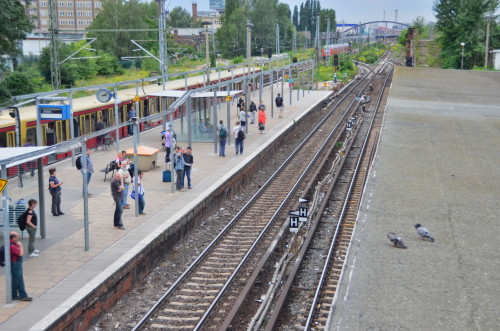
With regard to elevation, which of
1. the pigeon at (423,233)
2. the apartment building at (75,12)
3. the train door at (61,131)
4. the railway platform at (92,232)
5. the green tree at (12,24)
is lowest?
the railway platform at (92,232)

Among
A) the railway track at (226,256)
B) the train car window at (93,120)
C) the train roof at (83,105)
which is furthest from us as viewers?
the train car window at (93,120)

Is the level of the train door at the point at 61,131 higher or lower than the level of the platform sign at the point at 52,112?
lower

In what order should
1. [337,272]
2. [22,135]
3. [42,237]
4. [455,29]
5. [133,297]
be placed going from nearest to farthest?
[133,297]
[337,272]
[42,237]
[22,135]
[455,29]

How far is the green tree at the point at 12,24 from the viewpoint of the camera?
2684cm

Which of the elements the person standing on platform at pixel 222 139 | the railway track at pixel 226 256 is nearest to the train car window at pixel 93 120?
the person standing on platform at pixel 222 139

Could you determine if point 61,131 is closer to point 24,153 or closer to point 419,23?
point 24,153

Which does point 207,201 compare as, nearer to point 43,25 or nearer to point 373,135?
point 373,135

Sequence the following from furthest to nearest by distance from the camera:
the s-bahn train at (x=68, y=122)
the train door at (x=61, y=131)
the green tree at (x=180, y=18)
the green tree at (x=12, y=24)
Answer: the green tree at (x=180, y=18) < the green tree at (x=12, y=24) < the train door at (x=61, y=131) < the s-bahn train at (x=68, y=122)

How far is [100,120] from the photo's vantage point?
24469mm

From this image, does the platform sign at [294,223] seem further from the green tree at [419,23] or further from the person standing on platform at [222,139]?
the green tree at [419,23]

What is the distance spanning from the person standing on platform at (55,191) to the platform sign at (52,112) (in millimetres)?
3681

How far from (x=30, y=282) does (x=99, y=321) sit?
4.28 ft

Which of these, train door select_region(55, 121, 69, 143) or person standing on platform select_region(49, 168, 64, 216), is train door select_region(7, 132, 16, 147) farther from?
person standing on platform select_region(49, 168, 64, 216)

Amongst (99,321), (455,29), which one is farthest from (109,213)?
(455,29)
